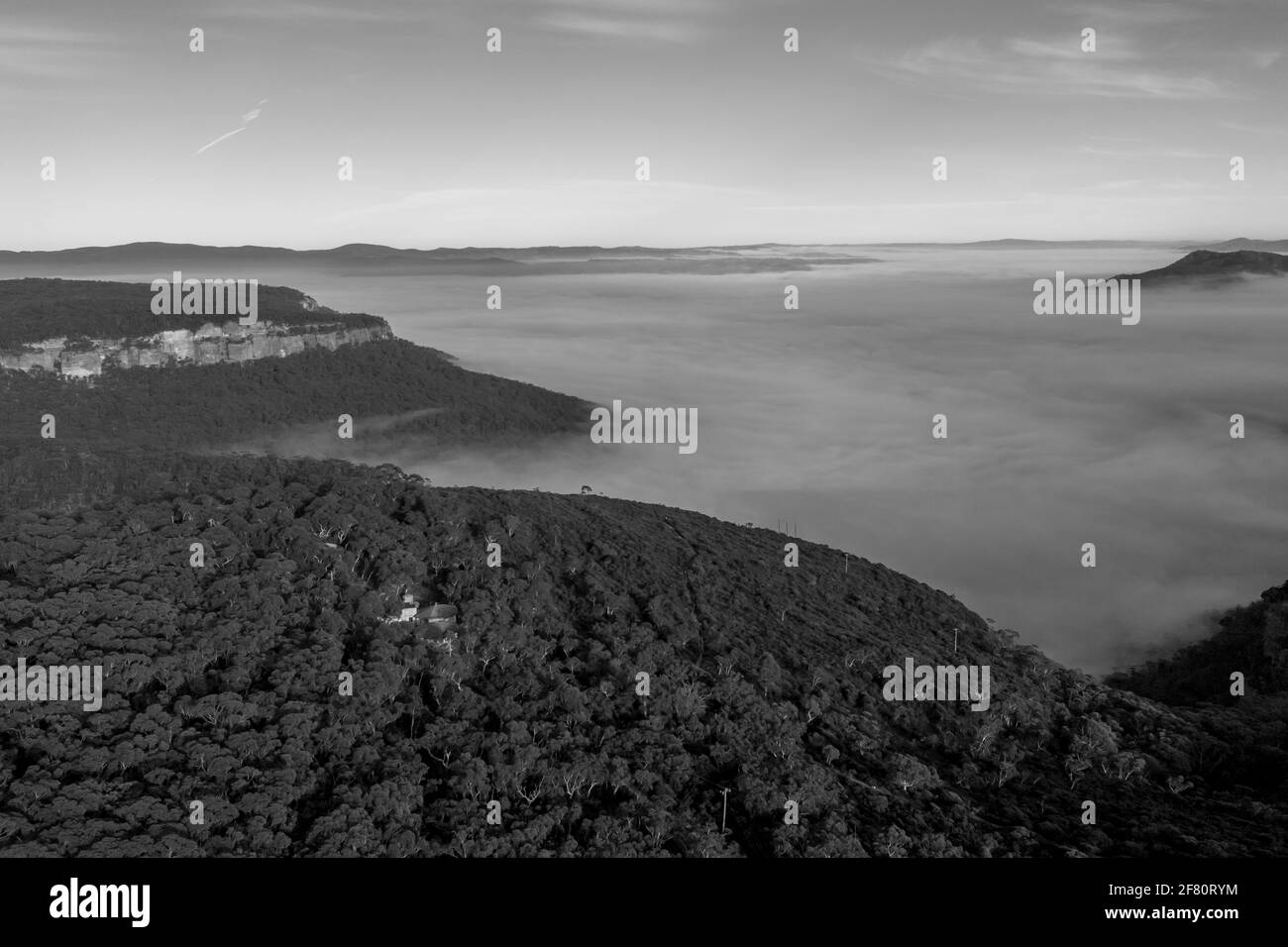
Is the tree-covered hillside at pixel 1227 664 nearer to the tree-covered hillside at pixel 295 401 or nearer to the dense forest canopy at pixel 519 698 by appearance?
the dense forest canopy at pixel 519 698

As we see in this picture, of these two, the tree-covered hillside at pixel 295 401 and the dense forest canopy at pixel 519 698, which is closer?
the dense forest canopy at pixel 519 698

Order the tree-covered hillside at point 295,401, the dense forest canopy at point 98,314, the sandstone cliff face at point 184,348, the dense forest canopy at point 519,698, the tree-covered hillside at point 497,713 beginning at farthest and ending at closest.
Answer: the dense forest canopy at point 98,314 → the sandstone cliff face at point 184,348 → the tree-covered hillside at point 295,401 → the dense forest canopy at point 519,698 → the tree-covered hillside at point 497,713

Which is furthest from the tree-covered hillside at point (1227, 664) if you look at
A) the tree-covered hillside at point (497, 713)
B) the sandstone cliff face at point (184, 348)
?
the sandstone cliff face at point (184, 348)

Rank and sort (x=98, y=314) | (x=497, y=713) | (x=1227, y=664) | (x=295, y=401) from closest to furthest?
(x=497, y=713)
(x=1227, y=664)
(x=98, y=314)
(x=295, y=401)

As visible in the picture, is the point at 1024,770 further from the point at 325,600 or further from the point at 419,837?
the point at 325,600

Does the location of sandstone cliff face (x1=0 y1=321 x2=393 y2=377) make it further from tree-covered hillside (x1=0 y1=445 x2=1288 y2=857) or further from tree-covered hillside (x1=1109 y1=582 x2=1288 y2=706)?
tree-covered hillside (x1=1109 y1=582 x2=1288 y2=706)

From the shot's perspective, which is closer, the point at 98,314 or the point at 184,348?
the point at 98,314

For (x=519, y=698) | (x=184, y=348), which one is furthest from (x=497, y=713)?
(x=184, y=348)

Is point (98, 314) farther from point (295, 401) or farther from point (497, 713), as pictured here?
point (497, 713)
